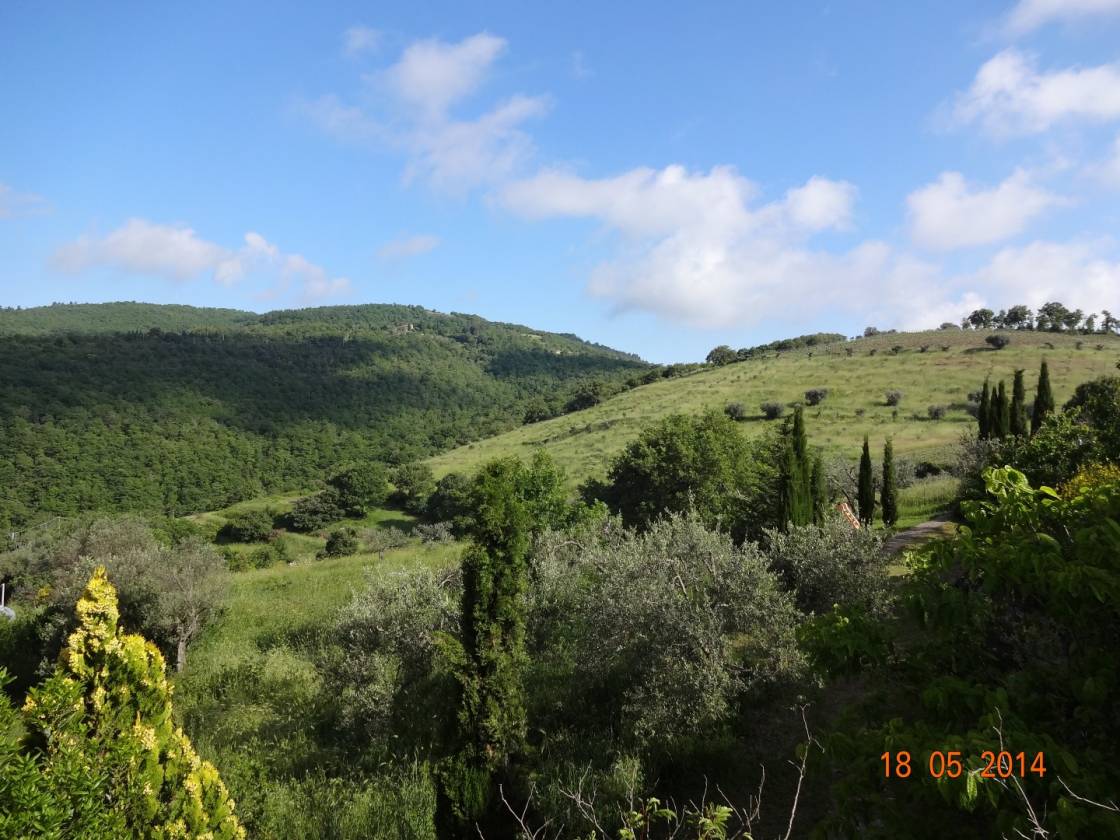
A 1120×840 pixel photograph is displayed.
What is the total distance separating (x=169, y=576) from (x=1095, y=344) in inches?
3752

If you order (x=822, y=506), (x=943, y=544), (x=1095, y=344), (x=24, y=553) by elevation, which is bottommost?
(x=24, y=553)

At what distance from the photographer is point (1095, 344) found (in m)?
72.6

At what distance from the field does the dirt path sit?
2058cm

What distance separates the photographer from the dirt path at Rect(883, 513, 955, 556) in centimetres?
2058

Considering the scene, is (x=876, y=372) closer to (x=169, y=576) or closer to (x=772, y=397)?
(x=772, y=397)

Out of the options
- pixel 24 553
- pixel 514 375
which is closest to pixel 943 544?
pixel 24 553

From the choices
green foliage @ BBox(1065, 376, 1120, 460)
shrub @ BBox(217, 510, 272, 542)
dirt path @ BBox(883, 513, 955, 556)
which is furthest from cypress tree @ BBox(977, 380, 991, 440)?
shrub @ BBox(217, 510, 272, 542)

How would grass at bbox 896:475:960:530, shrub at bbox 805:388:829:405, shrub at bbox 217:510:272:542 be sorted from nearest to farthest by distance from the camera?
grass at bbox 896:475:960:530 → shrub at bbox 217:510:272:542 → shrub at bbox 805:388:829:405

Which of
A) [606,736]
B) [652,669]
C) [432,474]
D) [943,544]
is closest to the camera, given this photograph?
[943,544]

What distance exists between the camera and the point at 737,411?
62250 millimetres

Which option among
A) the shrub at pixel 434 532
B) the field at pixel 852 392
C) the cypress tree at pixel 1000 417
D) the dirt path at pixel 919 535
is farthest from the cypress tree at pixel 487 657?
the shrub at pixel 434 532

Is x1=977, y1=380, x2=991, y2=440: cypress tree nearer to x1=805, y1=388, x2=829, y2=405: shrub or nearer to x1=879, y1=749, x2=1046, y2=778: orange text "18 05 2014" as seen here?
x1=805, y1=388, x2=829, y2=405: shrub

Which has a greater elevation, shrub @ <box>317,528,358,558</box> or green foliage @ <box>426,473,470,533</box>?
green foliage @ <box>426,473,470,533</box>

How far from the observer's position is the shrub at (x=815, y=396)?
210 ft
